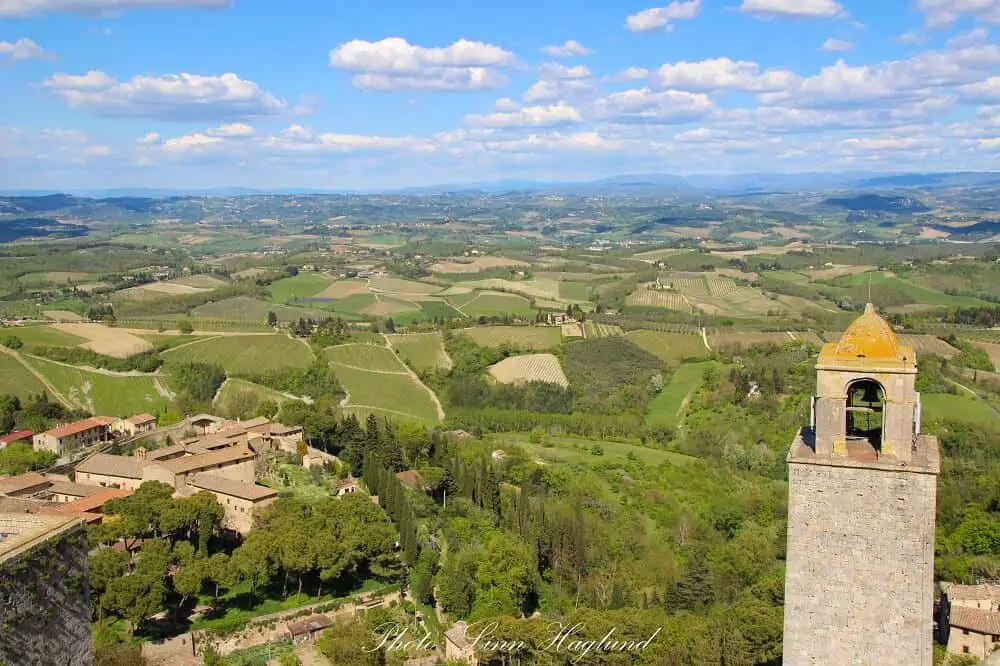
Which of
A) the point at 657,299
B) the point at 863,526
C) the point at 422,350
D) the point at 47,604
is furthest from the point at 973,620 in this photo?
the point at 657,299

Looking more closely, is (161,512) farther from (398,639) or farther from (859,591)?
(859,591)

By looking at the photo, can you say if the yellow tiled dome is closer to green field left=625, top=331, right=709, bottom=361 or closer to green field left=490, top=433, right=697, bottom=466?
green field left=490, top=433, right=697, bottom=466

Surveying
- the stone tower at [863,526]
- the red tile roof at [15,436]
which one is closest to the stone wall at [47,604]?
the stone tower at [863,526]

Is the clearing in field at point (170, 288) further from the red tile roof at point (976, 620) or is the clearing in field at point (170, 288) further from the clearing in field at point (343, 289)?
the red tile roof at point (976, 620)

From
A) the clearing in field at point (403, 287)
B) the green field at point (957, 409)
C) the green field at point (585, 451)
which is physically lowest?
the green field at point (585, 451)

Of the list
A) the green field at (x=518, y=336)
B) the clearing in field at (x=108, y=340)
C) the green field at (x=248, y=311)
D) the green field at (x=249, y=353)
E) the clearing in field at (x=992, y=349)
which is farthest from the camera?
the green field at (x=248, y=311)

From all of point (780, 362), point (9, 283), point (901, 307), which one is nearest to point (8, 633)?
point (780, 362)

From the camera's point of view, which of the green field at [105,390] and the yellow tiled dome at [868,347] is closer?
the yellow tiled dome at [868,347]
